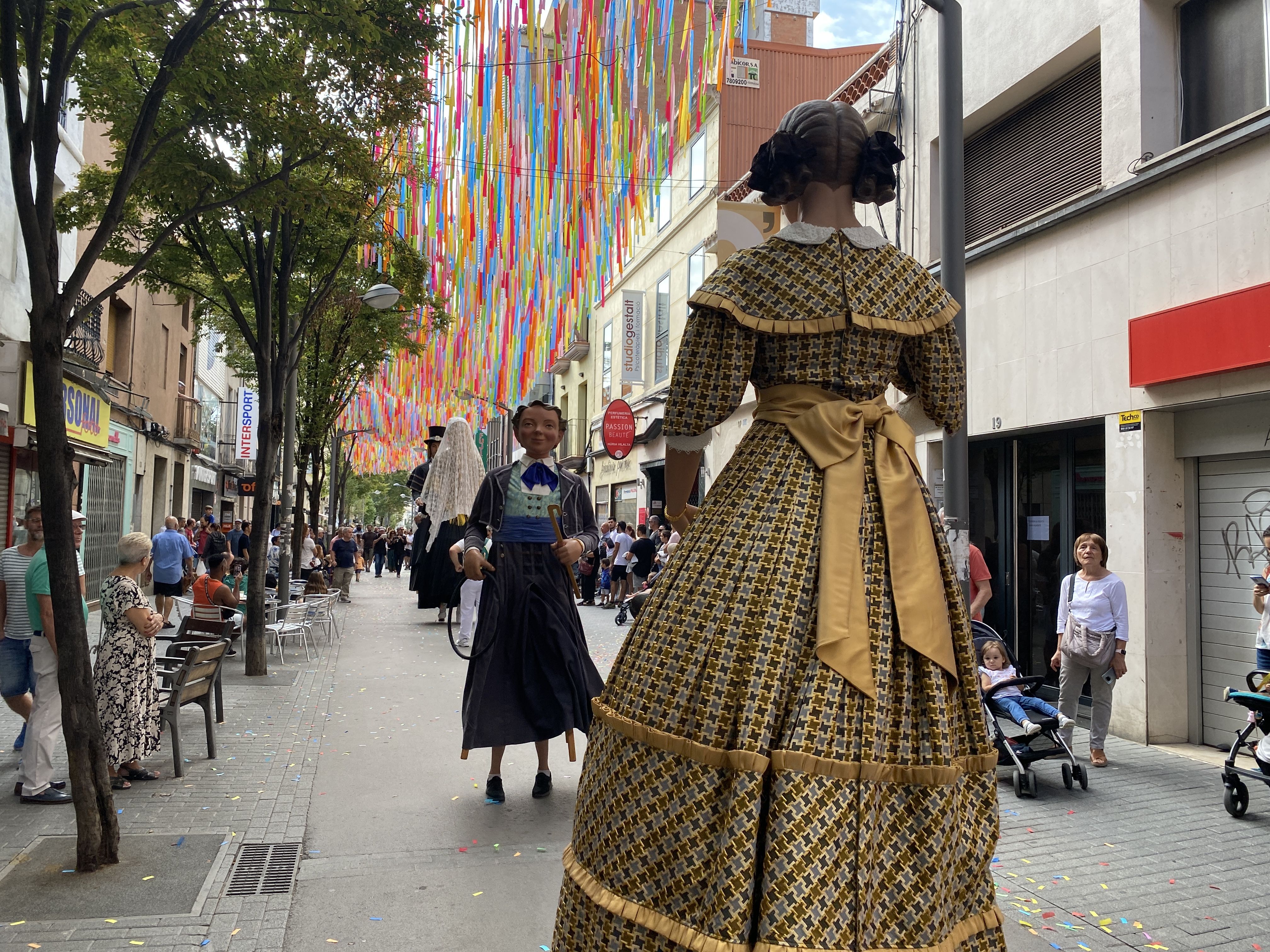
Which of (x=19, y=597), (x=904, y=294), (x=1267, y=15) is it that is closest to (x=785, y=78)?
(x=1267, y=15)

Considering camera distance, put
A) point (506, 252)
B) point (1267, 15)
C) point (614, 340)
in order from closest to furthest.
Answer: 1. point (1267, 15)
2. point (506, 252)
3. point (614, 340)

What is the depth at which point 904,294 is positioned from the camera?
8.16 feet

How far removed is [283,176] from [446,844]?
5237 millimetres

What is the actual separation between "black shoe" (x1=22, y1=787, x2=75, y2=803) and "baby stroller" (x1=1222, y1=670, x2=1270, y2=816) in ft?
20.9

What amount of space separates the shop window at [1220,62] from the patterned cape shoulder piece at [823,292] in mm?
6539

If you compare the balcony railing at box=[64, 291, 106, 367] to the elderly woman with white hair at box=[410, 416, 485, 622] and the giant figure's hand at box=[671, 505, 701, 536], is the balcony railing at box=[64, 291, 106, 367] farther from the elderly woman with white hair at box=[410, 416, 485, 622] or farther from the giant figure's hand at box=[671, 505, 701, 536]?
the giant figure's hand at box=[671, 505, 701, 536]

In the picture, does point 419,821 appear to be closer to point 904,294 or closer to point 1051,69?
point 904,294

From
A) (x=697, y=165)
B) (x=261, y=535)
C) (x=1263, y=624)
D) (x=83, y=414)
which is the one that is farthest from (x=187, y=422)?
(x=1263, y=624)

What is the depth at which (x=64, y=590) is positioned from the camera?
4.42 metres

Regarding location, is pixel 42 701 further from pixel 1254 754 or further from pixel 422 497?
pixel 422 497

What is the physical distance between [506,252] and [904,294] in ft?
50.4

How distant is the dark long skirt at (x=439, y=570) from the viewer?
42.0ft

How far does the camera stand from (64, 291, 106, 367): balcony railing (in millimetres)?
16672

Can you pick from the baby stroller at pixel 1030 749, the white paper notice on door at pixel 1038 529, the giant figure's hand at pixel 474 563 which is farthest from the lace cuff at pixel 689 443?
the white paper notice on door at pixel 1038 529
